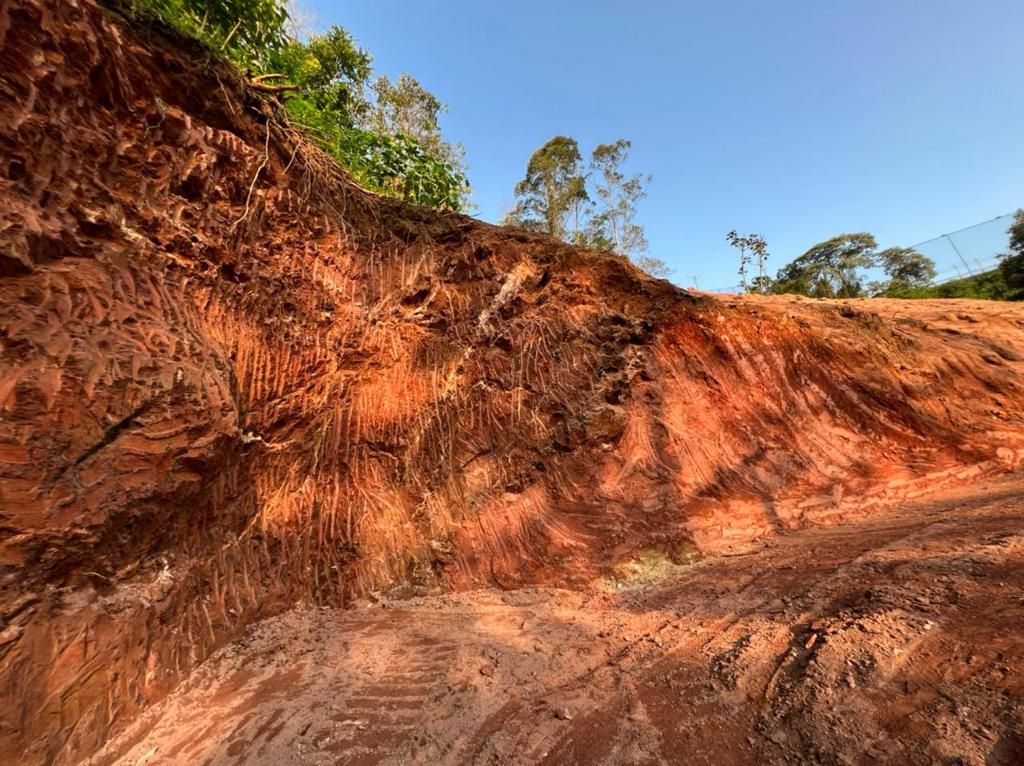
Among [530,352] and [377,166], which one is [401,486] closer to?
[530,352]

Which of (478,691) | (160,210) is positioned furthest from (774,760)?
(160,210)

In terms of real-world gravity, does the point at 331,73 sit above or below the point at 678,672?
above

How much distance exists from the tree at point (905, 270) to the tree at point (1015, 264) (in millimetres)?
6695

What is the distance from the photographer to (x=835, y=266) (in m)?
35.5

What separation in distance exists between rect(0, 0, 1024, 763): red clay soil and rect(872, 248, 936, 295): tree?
29697 mm

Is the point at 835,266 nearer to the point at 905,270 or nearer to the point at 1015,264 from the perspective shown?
the point at 905,270

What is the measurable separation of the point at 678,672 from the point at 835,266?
4171 cm

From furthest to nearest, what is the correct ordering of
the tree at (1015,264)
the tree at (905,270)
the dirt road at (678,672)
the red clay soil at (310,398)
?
the tree at (905,270), the tree at (1015,264), the red clay soil at (310,398), the dirt road at (678,672)

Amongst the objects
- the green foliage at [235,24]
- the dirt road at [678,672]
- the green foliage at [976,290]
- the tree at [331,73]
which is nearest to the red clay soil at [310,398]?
the dirt road at [678,672]

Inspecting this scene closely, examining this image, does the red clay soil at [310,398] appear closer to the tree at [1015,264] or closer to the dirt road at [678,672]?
the dirt road at [678,672]

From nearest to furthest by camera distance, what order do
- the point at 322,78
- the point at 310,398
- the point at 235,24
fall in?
the point at 310,398, the point at 235,24, the point at 322,78

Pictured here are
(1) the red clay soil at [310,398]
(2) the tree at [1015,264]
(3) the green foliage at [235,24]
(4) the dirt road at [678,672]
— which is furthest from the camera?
(2) the tree at [1015,264]

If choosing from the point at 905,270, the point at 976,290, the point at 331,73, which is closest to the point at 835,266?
the point at 905,270

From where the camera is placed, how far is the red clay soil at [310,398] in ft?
9.35
